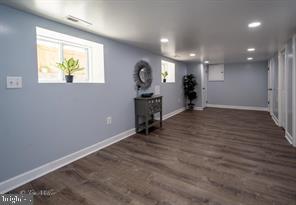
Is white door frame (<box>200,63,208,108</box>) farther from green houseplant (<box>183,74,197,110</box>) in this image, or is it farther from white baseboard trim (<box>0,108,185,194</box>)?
white baseboard trim (<box>0,108,185,194</box>)

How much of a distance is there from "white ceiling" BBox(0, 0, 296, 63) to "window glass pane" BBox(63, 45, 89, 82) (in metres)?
0.49

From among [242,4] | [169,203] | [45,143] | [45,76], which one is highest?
[242,4]

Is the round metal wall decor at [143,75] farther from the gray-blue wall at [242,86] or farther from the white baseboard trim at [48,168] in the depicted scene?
the gray-blue wall at [242,86]

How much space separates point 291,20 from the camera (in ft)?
7.78

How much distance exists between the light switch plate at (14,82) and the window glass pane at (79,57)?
0.96m

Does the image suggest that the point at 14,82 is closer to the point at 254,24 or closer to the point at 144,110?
the point at 144,110

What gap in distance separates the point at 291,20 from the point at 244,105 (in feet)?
18.7

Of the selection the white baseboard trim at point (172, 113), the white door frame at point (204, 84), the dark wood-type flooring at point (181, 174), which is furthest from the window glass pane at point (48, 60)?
the white door frame at point (204, 84)

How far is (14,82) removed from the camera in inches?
76.9

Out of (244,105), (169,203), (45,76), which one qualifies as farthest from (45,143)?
(244,105)

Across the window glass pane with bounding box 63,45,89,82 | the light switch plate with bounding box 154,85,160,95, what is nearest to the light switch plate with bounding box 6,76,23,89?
the window glass pane with bounding box 63,45,89,82

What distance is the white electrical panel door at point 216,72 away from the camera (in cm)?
779

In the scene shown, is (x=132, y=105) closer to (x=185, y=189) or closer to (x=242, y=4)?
(x=185, y=189)

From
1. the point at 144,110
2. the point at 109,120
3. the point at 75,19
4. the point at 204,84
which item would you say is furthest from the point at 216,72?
the point at 75,19
